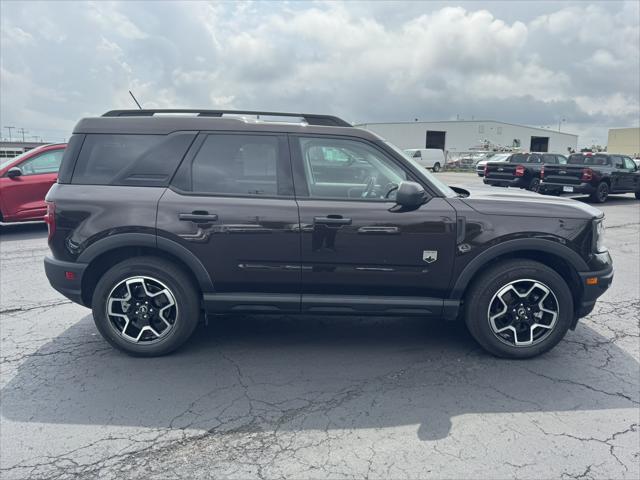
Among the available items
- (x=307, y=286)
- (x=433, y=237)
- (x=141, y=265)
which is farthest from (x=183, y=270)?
(x=433, y=237)

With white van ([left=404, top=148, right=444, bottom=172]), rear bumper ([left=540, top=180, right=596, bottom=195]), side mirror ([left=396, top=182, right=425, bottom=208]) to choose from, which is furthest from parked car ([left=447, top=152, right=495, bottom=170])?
side mirror ([left=396, top=182, right=425, bottom=208])

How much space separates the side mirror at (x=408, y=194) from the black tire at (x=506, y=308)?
0.88 m

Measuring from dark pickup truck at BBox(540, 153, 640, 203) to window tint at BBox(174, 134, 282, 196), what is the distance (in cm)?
1360

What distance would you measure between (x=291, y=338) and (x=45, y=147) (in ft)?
25.5

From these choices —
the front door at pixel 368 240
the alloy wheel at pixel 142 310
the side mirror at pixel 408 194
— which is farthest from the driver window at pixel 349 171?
the alloy wheel at pixel 142 310

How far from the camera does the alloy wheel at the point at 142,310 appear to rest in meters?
3.62

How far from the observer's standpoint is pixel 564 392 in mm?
3236

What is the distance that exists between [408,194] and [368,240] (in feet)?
1.53

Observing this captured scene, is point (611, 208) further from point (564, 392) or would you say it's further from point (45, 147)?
point (45, 147)

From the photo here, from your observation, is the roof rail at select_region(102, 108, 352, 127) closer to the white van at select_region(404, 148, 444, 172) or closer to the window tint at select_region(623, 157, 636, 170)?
the window tint at select_region(623, 157, 636, 170)

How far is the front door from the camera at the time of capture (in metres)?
3.47

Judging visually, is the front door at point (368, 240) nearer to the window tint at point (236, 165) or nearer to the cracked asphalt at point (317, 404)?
the window tint at point (236, 165)

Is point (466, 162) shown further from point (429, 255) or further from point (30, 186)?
point (429, 255)

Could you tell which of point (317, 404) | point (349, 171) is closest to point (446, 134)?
point (349, 171)
